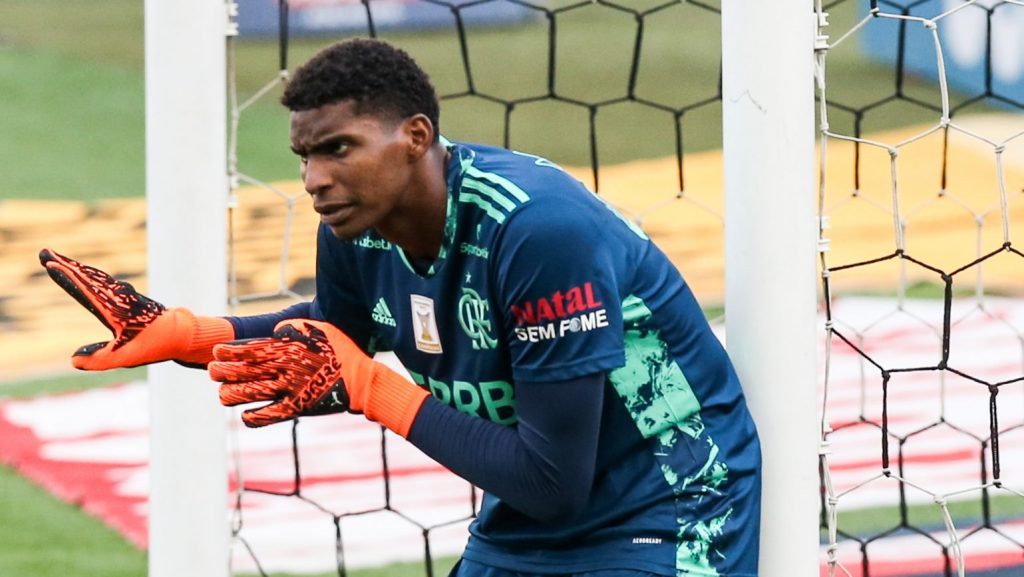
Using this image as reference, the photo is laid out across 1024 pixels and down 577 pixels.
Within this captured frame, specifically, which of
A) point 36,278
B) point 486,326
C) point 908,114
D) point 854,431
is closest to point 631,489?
point 486,326

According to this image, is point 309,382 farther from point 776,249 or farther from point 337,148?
point 776,249

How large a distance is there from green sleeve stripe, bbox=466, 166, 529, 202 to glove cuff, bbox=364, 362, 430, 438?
0.89 ft

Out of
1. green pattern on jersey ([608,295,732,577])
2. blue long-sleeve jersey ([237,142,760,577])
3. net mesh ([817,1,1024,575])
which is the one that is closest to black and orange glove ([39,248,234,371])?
blue long-sleeve jersey ([237,142,760,577])

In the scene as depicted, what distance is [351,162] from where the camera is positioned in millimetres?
1808

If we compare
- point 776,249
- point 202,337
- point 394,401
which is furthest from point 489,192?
point 202,337

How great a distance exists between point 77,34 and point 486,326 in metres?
10.3

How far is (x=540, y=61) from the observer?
1095 cm

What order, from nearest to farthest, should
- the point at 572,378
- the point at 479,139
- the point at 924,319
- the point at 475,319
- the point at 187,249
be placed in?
the point at 572,378 → the point at 475,319 → the point at 187,249 → the point at 924,319 → the point at 479,139

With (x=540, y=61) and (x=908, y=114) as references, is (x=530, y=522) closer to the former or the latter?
(x=908, y=114)

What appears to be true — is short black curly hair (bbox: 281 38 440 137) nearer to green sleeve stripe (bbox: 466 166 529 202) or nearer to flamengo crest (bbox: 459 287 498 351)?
green sleeve stripe (bbox: 466 166 529 202)

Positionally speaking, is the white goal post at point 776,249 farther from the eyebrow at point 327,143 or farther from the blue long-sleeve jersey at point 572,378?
the eyebrow at point 327,143

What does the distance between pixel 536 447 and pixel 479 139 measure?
7192 mm

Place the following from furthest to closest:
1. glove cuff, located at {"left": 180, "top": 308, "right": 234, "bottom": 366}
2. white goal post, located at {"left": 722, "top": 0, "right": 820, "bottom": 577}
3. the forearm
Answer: glove cuff, located at {"left": 180, "top": 308, "right": 234, "bottom": 366}, white goal post, located at {"left": 722, "top": 0, "right": 820, "bottom": 577}, the forearm

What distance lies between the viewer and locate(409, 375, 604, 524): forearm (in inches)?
69.3
